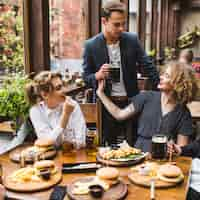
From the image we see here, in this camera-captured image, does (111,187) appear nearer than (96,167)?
Yes

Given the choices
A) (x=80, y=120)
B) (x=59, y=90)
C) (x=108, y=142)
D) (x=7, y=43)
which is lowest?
(x=108, y=142)

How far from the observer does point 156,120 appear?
7.32ft

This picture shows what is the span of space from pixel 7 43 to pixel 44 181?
1.43 m

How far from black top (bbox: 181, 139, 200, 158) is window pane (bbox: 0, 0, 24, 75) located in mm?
1479

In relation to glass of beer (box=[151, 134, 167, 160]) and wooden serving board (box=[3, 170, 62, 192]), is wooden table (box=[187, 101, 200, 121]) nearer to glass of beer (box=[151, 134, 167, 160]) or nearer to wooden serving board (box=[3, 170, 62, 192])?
glass of beer (box=[151, 134, 167, 160])

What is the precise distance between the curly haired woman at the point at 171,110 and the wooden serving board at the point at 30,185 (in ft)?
2.76

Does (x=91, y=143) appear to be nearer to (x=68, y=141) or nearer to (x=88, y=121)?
(x=68, y=141)

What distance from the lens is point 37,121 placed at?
211cm

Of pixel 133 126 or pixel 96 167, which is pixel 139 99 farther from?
pixel 96 167

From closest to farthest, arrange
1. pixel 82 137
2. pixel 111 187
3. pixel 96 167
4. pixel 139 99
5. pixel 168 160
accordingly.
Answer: pixel 111 187, pixel 96 167, pixel 168 160, pixel 82 137, pixel 139 99

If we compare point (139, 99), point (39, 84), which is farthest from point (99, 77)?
point (39, 84)

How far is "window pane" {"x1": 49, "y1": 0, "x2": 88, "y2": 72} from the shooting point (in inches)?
123

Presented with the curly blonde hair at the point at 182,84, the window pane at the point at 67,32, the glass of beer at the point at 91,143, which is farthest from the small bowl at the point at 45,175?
the window pane at the point at 67,32

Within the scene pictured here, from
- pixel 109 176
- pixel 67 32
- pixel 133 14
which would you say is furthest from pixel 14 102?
pixel 133 14
